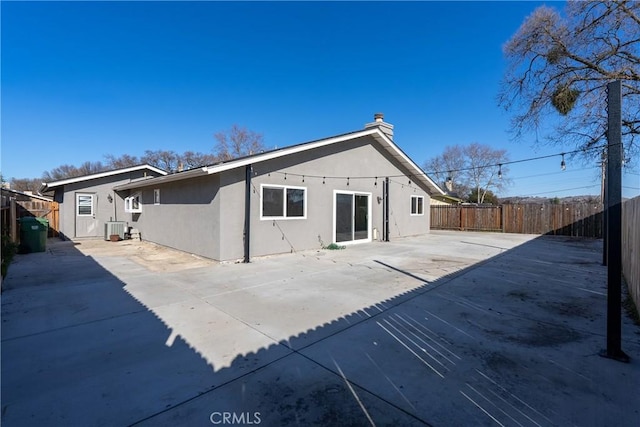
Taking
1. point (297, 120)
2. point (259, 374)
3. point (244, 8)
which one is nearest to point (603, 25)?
point (244, 8)

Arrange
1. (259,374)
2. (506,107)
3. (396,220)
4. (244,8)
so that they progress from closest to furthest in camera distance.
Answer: (259,374) < (244,8) < (506,107) < (396,220)

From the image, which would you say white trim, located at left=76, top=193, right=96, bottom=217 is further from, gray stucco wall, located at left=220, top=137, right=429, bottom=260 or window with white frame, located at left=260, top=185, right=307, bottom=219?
window with white frame, located at left=260, top=185, right=307, bottom=219

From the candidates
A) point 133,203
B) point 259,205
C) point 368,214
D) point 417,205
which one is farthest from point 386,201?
point 133,203

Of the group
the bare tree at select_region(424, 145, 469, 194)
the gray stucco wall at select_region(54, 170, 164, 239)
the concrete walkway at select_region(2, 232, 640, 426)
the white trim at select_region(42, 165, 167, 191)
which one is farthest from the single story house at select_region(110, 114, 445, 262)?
the bare tree at select_region(424, 145, 469, 194)

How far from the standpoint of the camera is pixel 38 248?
9.85 meters

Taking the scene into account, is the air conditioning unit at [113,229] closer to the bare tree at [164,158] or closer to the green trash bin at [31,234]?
the green trash bin at [31,234]

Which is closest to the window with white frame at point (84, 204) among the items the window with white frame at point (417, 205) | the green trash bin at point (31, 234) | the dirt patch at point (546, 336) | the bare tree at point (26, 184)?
the green trash bin at point (31, 234)

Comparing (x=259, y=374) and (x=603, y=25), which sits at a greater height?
(x=603, y=25)

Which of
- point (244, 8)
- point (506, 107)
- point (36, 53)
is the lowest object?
point (506, 107)

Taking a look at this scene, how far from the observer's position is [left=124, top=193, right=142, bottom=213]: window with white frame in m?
13.9

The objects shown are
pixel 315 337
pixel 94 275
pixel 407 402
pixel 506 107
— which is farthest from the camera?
pixel 506 107

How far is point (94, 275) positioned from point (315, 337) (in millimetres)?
5803

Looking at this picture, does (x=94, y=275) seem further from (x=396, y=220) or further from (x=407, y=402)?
(x=396, y=220)

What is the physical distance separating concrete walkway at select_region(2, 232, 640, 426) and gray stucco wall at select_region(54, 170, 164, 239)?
9105 millimetres
